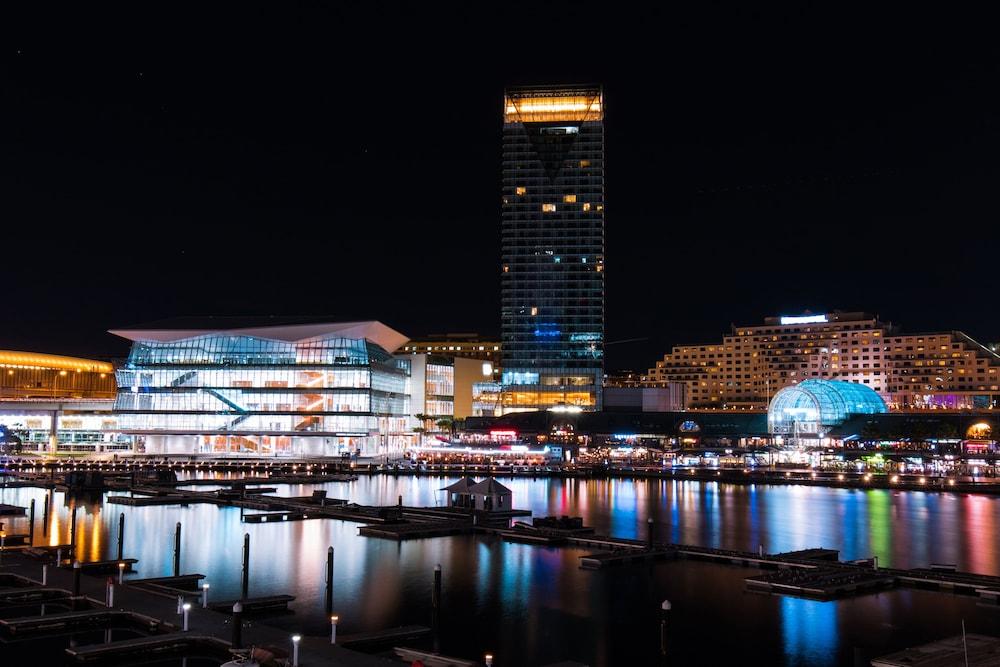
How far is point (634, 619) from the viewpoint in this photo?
32.2 metres

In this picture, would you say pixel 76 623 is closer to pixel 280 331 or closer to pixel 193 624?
Answer: pixel 193 624

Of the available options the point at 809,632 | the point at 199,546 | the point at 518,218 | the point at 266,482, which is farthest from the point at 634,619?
the point at 518,218

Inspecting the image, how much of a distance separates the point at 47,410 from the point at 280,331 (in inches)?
1491

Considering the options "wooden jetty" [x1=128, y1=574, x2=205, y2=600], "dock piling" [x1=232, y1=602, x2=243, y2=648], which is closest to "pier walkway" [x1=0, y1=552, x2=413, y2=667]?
"wooden jetty" [x1=128, y1=574, x2=205, y2=600]

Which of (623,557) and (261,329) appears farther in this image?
(261,329)

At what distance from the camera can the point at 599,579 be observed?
39.5m

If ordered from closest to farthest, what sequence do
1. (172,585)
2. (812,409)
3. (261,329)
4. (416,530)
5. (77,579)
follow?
(77,579) → (172,585) → (416,530) → (261,329) → (812,409)

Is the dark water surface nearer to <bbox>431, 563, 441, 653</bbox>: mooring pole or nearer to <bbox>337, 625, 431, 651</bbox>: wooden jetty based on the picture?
<bbox>431, 563, 441, 653</bbox>: mooring pole

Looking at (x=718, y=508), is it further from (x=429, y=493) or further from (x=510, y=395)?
(x=510, y=395)

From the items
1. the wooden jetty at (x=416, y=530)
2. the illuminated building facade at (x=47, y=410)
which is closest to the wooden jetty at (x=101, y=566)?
the wooden jetty at (x=416, y=530)

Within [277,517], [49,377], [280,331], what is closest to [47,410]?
[49,377]

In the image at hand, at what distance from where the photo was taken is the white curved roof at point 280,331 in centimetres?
13700

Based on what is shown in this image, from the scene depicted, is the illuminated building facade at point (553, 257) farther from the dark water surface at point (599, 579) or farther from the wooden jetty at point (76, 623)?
the wooden jetty at point (76, 623)

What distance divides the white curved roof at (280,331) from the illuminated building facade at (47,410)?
1229 cm
